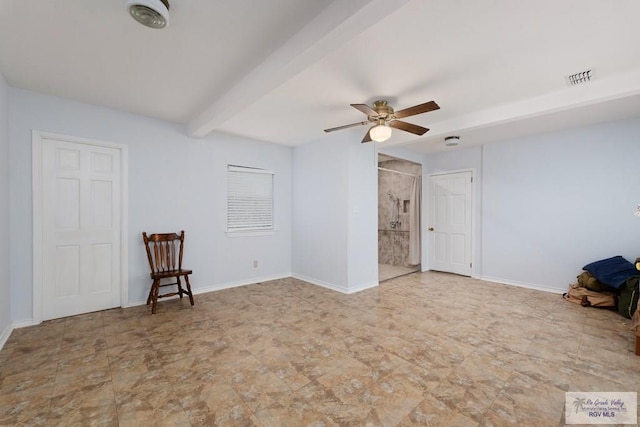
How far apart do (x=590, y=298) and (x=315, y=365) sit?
370cm

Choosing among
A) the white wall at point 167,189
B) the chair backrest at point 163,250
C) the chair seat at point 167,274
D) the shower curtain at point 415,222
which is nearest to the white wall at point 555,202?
the shower curtain at point 415,222

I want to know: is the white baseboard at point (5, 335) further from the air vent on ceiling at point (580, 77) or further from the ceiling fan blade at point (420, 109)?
the air vent on ceiling at point (580, 77)

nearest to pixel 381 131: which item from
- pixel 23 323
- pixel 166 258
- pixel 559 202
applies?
pixel 166 258

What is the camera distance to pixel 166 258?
145 inches

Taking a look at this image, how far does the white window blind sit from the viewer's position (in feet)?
14.7

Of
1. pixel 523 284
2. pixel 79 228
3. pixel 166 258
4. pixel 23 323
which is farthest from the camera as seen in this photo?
pixel 523 284

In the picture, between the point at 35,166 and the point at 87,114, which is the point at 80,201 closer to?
the point at 35,166

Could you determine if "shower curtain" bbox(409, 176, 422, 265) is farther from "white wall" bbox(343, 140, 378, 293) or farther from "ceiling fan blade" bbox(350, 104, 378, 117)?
"ceiling fan blade" bbox(350, 104, 378, 117)

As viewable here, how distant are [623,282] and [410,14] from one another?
393 cm

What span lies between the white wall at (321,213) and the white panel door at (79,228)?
2663mm

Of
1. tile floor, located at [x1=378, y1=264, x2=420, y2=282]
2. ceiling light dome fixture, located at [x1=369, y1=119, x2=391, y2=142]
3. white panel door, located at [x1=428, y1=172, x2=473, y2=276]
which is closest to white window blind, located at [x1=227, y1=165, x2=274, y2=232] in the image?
tile floor, located at [x1=378, y1=264, x2=420, y2=282]

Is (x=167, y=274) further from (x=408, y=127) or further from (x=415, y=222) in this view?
(x=415, y=222)

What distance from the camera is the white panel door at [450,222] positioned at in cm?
519

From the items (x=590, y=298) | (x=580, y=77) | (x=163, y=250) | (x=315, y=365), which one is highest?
(x=580, y=77)
